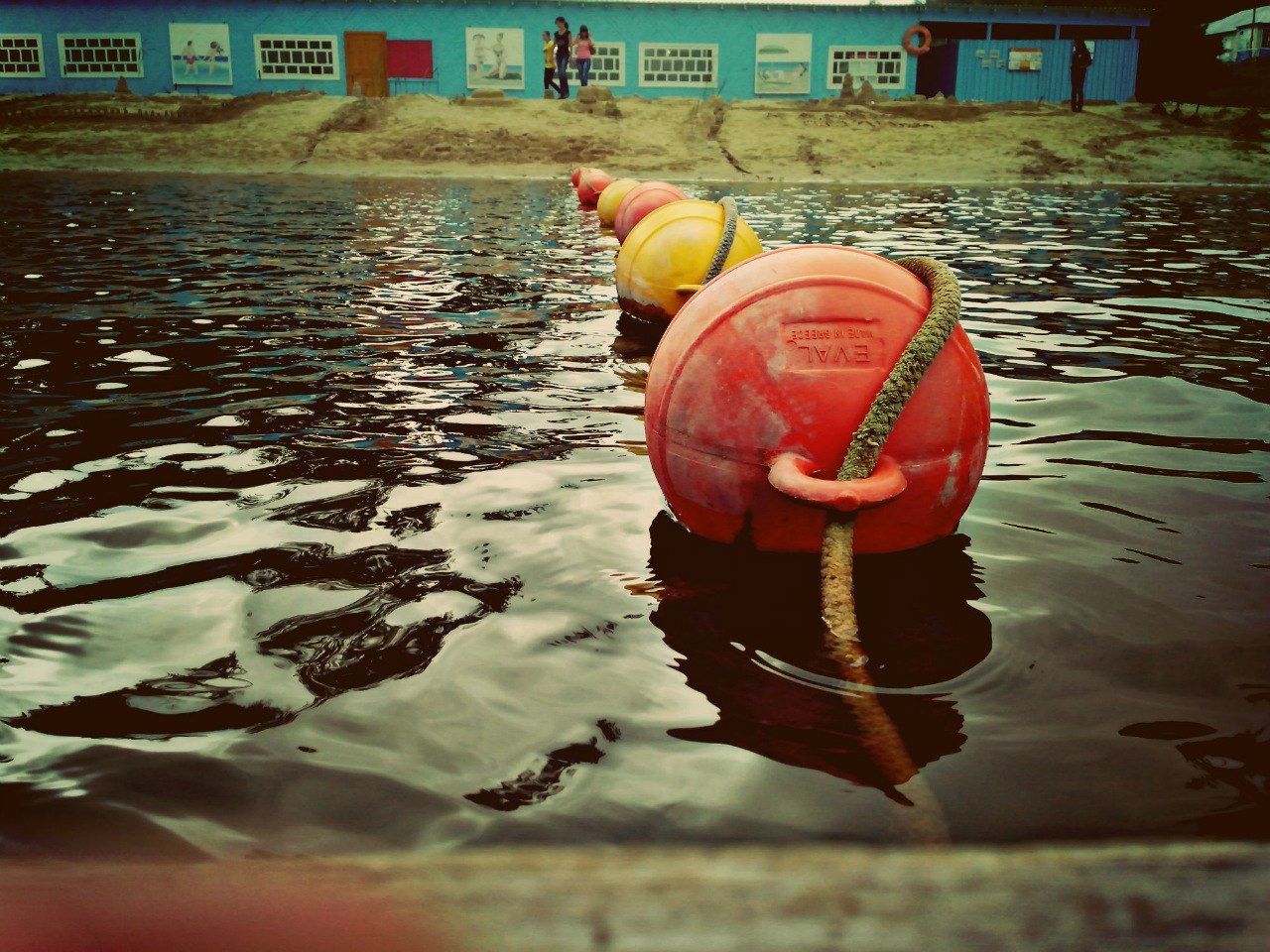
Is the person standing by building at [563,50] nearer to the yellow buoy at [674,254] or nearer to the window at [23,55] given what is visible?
the window at [23,55]

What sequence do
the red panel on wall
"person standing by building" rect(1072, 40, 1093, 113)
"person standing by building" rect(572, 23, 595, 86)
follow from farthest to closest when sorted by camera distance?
the red panel on wall < "person standing by building" rect(572, 23, 595, 86) < "person standing by building" rect(1072, 40, 1093, 113)

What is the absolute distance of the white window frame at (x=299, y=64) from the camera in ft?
113

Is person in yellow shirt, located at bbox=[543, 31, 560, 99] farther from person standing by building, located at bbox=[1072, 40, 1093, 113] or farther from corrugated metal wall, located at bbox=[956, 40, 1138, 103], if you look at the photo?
person standing by building, located at bbox=[1072, 40, 1093, 113]

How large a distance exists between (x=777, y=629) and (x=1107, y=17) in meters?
39.8

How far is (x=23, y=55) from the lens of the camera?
3531 cm

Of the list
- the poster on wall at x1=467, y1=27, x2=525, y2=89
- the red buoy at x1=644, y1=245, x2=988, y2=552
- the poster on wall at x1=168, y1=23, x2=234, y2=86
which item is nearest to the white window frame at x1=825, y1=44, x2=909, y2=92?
the poster on wall at x1=467, y1=27, x2=525, y2=89

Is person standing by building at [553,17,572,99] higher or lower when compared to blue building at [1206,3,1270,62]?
lower

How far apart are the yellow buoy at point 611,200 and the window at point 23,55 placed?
3095 cm

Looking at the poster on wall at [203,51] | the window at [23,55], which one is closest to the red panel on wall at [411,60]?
the poster on wall at [203,51]

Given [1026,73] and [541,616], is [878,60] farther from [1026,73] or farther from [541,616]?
[541,616]

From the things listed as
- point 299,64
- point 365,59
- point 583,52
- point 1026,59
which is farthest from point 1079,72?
point 299,64

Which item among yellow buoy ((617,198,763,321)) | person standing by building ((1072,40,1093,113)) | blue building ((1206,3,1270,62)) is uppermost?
blue building ((1206,3,1270,62))

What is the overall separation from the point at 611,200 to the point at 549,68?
21.8 metres

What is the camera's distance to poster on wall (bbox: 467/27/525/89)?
34.6 metres
